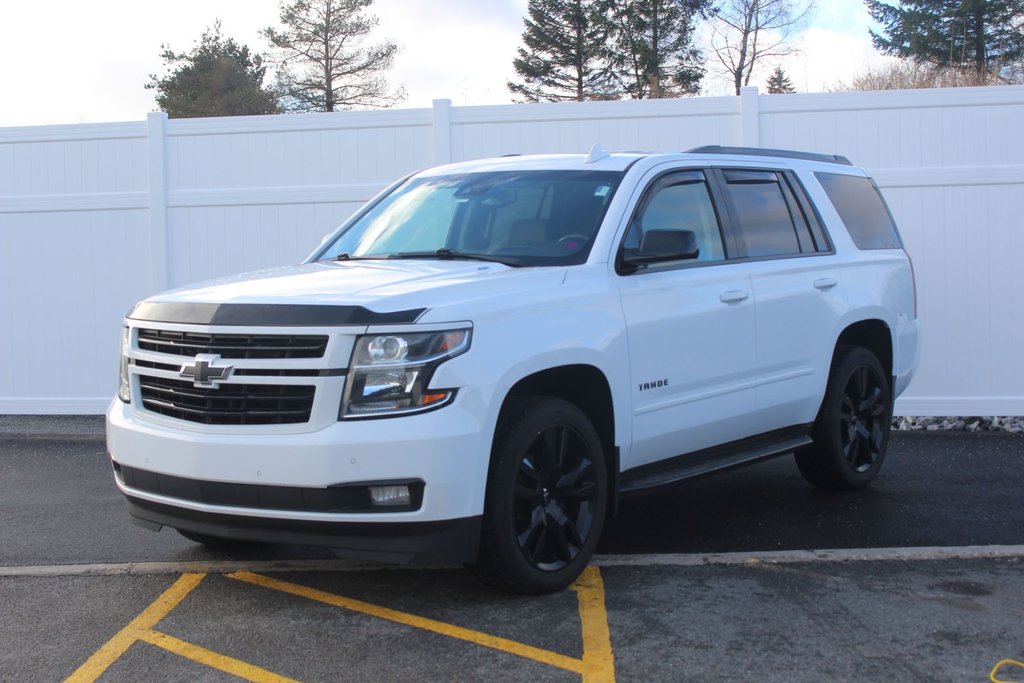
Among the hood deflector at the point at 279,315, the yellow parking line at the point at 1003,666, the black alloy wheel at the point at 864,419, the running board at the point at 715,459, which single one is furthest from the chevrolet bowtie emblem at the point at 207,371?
the black alloy wheel at the point at 864,419

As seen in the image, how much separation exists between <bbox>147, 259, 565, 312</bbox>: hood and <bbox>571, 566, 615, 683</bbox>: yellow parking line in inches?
53.8

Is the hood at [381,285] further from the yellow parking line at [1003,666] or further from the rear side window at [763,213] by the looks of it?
the yellow parking line at [1003,666]

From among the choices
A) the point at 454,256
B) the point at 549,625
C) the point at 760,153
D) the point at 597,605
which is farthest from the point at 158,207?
the point at 549,625

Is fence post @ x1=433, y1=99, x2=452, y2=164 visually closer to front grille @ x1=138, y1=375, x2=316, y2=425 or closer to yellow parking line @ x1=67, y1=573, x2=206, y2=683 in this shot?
yellow parking line @ x1=67, y1=573, x2=206, y2=683

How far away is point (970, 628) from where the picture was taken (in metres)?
4.63

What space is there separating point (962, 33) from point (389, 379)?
35620 mm

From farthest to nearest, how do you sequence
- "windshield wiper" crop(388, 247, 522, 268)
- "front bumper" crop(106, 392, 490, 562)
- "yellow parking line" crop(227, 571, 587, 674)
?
"windshield wiper" crop(388, 247, 522, 268), "front bumper" crop(106, 392, 490, 562), "yellow parking line" crop(227, 571, 587, 674)

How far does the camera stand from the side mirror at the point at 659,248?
5449 mm

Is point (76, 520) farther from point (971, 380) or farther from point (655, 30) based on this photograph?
point (655, 30)

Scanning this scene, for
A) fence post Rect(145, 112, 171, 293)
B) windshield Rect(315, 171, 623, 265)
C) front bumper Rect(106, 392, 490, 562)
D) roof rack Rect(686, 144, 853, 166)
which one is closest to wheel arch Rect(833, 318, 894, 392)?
roof rack Rect(686, 144, 853, 166)

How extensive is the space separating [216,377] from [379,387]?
2.32 feet

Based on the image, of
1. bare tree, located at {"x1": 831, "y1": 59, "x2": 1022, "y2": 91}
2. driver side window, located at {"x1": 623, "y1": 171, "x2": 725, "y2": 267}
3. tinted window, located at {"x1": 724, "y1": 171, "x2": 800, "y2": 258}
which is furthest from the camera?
bare tree, located at {"x1": 831, "y1": 59, "x2": 1022, "y2": 91}

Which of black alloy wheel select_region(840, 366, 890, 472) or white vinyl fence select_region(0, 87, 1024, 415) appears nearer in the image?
black alloy wheel select_region(840, 366, 890, 472)

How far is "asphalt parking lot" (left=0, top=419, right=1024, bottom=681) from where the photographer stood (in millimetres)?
4273
